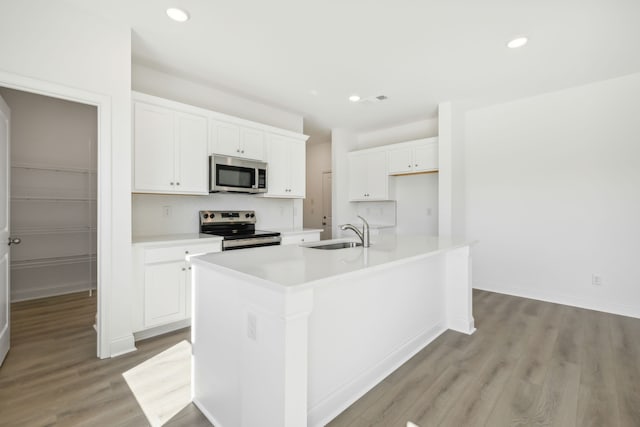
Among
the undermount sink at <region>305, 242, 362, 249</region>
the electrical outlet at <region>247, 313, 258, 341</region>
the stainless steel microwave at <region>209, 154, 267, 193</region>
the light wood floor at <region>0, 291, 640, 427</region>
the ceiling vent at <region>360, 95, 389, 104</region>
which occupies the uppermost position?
the ceiling vent at <region>360, 95, 389, 104</region>

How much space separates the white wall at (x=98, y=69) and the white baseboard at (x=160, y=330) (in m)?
0.24

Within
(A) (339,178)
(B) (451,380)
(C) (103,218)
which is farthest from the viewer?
(A) (339,178)

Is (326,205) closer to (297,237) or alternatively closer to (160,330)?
(297,237)

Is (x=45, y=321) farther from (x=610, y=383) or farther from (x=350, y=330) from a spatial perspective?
(x=610, y=383)

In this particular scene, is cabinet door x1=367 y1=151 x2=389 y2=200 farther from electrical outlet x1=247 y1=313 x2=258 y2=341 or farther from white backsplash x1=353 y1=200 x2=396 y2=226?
electrical outlet x1=247 y1=313 x2=258 y2=341

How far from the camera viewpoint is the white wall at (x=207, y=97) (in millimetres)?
3248

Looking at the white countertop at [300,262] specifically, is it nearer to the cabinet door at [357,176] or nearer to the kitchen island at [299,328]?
the kitchen island at [299,328]

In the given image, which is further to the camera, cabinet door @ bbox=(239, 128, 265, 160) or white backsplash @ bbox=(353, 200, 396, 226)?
white backsplash @ bbox=(353, 200, 396, 226)

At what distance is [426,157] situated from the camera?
15.2ft

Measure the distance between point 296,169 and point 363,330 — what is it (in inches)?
113

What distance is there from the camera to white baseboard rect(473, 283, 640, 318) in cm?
338

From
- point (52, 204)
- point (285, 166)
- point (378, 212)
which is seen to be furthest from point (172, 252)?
point (378, 212)

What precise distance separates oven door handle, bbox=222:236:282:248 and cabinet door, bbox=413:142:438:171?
2479 millimetres

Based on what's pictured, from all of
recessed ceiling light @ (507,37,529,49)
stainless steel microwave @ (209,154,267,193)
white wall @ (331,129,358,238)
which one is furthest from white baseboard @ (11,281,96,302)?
recessed ceiling light @ (507,37,529,49)
